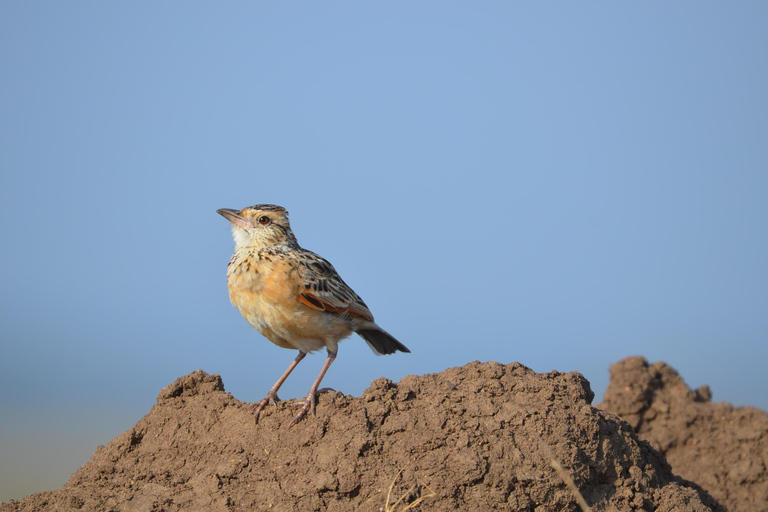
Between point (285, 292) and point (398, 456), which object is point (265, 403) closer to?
point (285, 292)

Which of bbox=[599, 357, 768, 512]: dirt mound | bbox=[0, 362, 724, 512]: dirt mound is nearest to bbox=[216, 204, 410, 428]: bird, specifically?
bbox=[0, 362, 724, 512]: dirt mound

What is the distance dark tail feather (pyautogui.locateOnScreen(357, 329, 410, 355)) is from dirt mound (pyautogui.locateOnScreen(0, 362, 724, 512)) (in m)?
1.52

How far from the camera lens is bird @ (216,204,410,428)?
6879 millimetres

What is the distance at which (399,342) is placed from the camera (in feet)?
26.0

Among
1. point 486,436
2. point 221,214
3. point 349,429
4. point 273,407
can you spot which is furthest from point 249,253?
point 486,436

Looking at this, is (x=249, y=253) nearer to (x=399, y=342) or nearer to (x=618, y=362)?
(x=399, y=342)

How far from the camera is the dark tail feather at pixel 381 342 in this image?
7.94 meters

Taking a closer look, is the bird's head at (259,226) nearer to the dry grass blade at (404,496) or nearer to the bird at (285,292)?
the bird at (285,292)

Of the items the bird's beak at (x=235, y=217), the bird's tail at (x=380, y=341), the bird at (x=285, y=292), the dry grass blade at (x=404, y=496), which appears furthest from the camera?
the bird's tail at (x=380, y=341)

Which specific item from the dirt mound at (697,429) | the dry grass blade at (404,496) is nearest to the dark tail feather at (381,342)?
the dry grass blade at (404,496)

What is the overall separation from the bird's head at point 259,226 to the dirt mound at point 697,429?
5.07m

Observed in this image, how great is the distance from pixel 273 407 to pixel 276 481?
0.75 metres

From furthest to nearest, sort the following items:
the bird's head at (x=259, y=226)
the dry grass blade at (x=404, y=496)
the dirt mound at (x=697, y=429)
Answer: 1. the dirt mound at (x=697, y=429)
2. the bird's head at (x=259, y=226)
3. the dry grass blade at (x=404, y=496)

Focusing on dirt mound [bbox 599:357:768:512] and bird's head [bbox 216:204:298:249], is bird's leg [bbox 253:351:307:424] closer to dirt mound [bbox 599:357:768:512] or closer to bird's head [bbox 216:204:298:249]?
bird's head [bbox 216:204:298:249]
